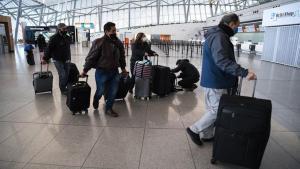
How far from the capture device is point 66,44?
555 centimetres

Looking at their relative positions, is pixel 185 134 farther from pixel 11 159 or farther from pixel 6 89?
pixel 6 89

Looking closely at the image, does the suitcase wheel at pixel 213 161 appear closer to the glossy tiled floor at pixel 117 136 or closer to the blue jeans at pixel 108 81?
the glossy tiled floor at pixel 117 136

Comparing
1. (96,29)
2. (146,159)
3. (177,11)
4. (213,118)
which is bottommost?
(146,159)

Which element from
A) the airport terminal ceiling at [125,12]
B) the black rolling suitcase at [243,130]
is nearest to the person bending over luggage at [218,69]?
the black rolling suitcase at [243,130]

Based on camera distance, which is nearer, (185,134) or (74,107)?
(185,134)

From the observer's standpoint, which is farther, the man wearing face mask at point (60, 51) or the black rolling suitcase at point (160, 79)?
the black rolling suitcase at point (160, 79)

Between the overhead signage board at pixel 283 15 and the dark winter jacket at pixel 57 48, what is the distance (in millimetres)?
11842

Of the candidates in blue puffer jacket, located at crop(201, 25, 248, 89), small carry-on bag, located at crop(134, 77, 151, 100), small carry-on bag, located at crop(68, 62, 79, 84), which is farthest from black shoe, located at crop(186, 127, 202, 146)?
small carry-on bag, located at crop(68, 62, 79, 84)

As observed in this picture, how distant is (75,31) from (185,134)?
33.1 meters

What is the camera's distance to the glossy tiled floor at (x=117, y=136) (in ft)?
9.05

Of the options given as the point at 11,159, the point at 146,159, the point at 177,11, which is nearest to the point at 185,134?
the point at 146,159

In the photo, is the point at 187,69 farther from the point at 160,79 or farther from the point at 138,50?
the point at 138,50

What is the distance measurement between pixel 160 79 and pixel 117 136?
2.41m

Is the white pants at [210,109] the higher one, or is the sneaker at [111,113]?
the white pants at [210,109]
